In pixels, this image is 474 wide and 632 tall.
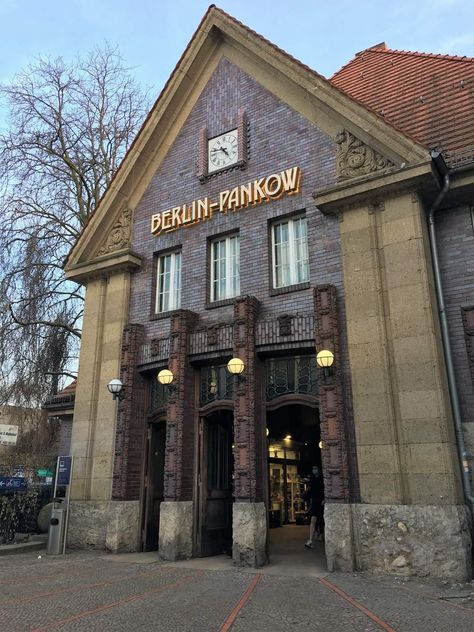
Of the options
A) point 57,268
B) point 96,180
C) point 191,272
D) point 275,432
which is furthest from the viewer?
point 96,180

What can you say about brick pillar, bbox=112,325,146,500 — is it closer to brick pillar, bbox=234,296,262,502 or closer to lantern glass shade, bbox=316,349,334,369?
brick pillar, bbox=234,296,262,502

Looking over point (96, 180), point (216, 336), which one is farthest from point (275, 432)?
point (96, 180)

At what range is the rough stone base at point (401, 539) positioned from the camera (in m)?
8.51

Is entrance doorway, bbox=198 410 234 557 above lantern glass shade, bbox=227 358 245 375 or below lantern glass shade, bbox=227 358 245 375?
below

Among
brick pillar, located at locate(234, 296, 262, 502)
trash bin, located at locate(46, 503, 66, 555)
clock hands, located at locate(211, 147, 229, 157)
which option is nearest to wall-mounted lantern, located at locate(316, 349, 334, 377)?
brick pillar, located at locate(234, 296, 262, 502)

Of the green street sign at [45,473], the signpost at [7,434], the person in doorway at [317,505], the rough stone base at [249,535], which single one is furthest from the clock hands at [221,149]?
the green street sign at [45,473]

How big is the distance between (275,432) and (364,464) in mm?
8666

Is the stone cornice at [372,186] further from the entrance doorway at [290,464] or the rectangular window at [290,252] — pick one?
the entrance doorway at [290,464]

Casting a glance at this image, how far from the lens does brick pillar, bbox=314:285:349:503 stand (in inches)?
386

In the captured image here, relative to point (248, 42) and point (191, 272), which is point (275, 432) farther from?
point (248, 42)

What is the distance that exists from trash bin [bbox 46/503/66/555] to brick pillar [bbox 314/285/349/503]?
22.4ft

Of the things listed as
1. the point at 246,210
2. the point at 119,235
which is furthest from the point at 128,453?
the point at 246,210

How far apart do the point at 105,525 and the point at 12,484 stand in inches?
122

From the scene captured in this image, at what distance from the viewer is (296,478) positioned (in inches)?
847
